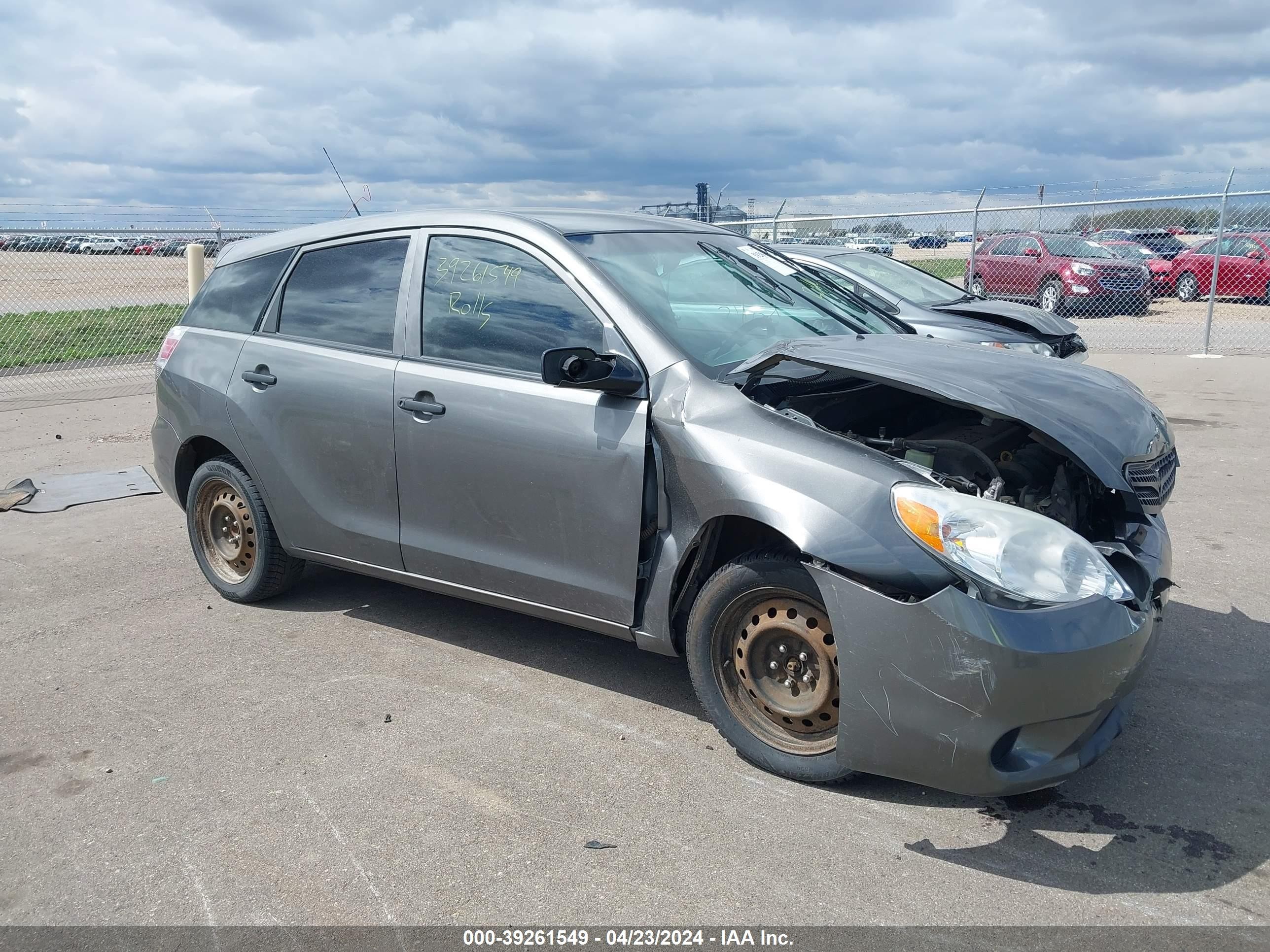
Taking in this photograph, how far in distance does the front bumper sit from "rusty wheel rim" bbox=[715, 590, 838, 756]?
0.17 metres

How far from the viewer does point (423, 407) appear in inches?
166

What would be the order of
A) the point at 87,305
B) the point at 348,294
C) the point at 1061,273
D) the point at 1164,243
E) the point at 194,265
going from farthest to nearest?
the point at 1164,243, the point at 1061,273, the point at 87,305, the point at 194,265, the point at 348,294

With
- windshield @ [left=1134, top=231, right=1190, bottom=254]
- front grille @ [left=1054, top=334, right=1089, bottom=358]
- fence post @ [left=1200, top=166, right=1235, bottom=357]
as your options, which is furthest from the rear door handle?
windshield @ [left=1134, top=231, right=1190, bottom=254]

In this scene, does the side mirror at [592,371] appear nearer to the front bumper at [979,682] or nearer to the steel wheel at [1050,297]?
the front bumper at [979,682]

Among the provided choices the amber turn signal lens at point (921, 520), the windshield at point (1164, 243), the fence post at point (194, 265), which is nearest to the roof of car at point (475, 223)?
the amber turn signal lens at point (921, 520)

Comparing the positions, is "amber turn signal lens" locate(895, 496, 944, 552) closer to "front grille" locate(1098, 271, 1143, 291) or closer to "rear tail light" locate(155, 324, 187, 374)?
"rear tail light" locate(155, 324, 187, 374)

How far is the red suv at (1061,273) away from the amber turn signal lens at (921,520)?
1504cm

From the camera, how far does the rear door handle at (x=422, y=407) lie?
13.7 ft

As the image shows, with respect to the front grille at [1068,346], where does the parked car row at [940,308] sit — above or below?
above

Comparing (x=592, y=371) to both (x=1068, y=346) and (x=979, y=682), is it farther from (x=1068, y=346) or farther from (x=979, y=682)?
(x=1068, y=346)

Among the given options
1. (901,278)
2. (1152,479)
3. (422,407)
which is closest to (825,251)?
(901,278)

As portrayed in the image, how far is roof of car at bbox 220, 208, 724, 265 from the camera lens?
14.3 ft

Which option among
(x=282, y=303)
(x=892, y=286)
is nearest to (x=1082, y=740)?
(x=282, y=303)

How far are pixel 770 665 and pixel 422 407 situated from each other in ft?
5.54
